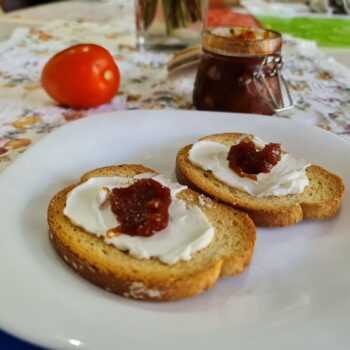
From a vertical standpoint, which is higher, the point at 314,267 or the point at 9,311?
the point at 9,311

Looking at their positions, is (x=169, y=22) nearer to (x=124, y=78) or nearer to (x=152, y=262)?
(x=124, y=78)

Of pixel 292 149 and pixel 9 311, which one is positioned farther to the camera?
pixel 292 149

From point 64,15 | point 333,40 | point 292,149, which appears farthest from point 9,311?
point 64,15

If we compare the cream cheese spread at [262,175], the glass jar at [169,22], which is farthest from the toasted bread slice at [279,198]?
the glass jar at [169,22]

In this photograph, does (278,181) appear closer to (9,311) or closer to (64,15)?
(9,311)

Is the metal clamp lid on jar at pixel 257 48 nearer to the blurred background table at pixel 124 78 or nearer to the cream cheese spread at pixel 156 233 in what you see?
the blurred background table at pixel 124 78

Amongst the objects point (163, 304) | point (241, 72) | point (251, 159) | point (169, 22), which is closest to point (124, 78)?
point (169, 22)
